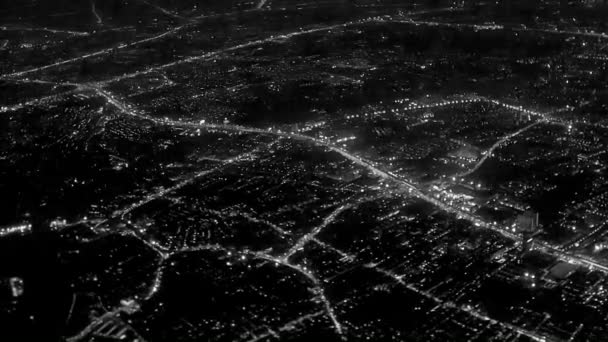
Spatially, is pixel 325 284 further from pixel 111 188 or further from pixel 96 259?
pixel 111 188

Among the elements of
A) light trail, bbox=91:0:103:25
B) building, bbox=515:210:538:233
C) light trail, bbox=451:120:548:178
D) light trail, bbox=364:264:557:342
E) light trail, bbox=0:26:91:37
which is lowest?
light trail, bbox=364:264:557:342

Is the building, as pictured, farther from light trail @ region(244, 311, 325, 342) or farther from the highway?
light trail @ region(244, 311, 325, 342)

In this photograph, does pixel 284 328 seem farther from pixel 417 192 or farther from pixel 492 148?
pixel 492 148

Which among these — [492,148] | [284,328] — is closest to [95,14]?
[492,148]

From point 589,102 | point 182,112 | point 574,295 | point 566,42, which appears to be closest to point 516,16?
point 566,42

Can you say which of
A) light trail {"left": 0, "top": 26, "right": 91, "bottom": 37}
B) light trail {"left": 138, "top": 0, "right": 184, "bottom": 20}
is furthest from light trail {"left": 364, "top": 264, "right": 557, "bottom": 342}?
light trail {"left": 138, "top": 0, "right": 184, "bottom": 20}

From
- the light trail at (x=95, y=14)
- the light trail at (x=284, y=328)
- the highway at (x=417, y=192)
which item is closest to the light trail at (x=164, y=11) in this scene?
the light trail at (x=95, y=14)

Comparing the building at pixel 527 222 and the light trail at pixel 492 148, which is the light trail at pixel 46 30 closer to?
the light trail at pixel 492 148

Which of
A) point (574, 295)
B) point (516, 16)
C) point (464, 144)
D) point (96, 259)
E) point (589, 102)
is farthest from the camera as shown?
point (516, 16)

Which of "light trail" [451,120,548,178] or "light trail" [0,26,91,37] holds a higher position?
"light trail" [0,26,91,37]

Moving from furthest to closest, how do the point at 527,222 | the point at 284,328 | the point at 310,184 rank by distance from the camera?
the point at 310,184 → the point at 527,222 → the point at 284,328

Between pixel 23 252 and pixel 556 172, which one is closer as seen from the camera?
pixel 23 252
